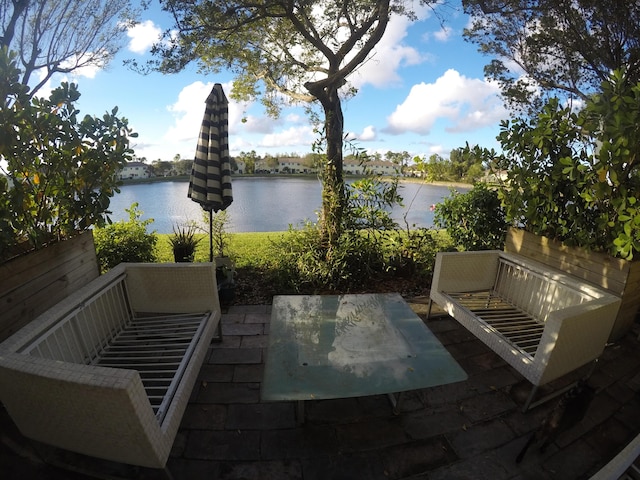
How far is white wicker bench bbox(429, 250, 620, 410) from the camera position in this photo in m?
1.82

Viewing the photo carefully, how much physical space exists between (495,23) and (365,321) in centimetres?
732

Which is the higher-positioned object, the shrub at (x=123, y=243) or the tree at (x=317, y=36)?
the tree at (x=317, y=36)

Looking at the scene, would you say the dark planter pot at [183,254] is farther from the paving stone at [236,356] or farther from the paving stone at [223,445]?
the paving stone at [223,445]

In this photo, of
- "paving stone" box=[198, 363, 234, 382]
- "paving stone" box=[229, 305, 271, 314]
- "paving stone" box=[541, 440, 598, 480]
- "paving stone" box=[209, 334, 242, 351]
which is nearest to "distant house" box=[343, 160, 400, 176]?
"paving stone" box=[229, 305, 271, 314]

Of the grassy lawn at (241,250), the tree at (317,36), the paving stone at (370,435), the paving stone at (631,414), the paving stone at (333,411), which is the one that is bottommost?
the grassy lawn at (241,250)

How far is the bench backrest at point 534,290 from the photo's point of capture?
2.26 m

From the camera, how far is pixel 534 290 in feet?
8.43

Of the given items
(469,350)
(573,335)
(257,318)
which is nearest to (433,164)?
(469,350)

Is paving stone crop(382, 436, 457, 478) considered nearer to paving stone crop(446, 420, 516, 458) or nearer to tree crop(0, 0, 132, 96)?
paving stone crop(446, 420, 516, 458)

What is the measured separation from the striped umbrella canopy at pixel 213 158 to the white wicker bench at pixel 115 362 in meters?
1.10

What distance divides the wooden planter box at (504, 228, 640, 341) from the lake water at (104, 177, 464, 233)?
147cm

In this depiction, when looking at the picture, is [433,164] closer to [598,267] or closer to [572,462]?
[598,267]

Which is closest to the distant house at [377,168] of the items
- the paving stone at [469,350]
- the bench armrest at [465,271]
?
the bench armrest at [465,271]

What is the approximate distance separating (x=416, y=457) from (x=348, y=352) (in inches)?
24.4
